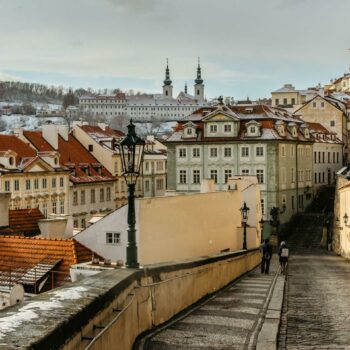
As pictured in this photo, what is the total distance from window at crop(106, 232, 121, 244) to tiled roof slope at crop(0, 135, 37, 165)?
96.8 ft

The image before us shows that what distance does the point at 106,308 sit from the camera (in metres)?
6.89

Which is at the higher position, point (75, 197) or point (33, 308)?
point (75, 197)

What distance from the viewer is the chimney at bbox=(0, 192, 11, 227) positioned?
20.7 m

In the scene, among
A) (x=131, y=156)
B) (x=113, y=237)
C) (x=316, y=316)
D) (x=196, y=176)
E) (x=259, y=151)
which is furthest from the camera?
(x=196, y=176)

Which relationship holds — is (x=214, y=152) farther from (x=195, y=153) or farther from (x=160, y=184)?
(x=160, y=184)

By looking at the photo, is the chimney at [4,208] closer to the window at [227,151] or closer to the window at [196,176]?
the window at [227,151]

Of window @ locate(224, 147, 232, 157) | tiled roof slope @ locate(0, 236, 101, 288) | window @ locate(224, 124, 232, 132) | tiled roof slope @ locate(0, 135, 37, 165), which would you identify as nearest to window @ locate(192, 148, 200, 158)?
window @ locate(224, 147, 232, 157)

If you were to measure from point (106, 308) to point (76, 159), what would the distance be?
49.3 m

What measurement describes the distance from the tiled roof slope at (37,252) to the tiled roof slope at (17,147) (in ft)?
96.5

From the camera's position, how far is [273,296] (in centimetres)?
1388

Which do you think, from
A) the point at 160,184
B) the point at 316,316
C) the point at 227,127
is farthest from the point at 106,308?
Result: the point at 160,184

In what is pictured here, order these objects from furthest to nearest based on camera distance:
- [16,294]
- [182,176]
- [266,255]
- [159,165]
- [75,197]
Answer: [159,165], [182,176], [75,197], [266,255], [16,294]

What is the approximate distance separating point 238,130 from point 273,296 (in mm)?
42680

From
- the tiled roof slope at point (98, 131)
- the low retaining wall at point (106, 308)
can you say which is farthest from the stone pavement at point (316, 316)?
the tiled roof slope at point (98, 131)
